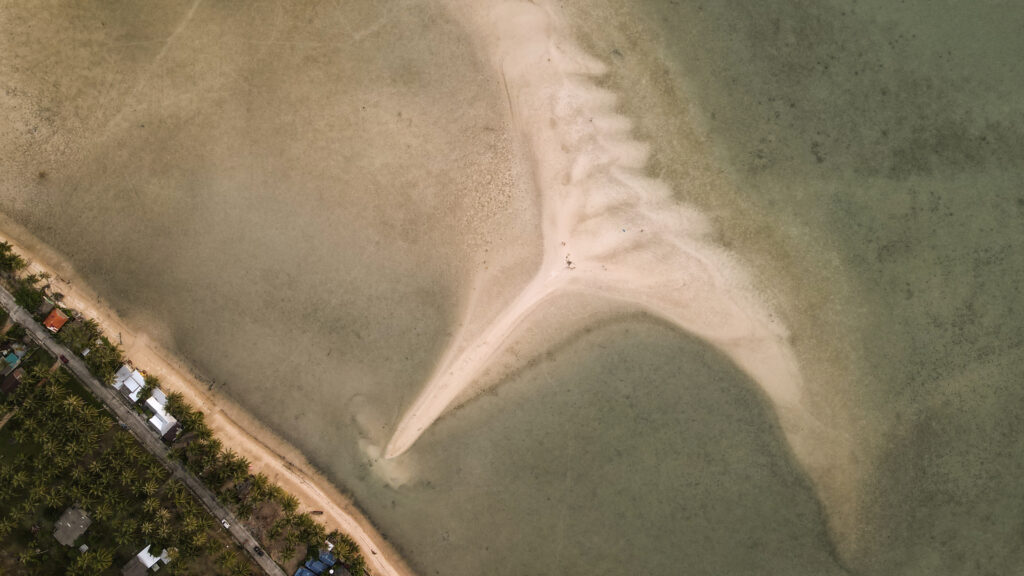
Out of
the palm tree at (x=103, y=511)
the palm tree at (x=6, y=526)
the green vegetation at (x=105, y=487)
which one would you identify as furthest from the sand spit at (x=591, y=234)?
the palm tree at (x=6, y=526)

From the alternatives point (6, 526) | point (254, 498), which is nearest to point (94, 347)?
point (6, 526)

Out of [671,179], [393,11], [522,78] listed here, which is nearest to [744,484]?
[671,179]

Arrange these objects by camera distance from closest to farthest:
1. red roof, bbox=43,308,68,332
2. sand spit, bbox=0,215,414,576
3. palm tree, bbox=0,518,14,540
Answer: palm tree, bbox=0,518,14,540 < red roof, bbox=43,308,68,332 < sand spit, bbox=0,215,414,576

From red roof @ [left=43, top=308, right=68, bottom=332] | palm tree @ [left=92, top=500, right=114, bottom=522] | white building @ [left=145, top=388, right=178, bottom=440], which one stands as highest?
red roof @ [left=43, top=308, right=68, bottom=332]

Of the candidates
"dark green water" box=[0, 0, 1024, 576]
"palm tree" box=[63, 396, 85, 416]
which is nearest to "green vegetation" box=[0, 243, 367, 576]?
"palm tree" box=[63, 396, 85, 416]

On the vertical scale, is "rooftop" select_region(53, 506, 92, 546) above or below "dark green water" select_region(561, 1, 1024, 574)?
above

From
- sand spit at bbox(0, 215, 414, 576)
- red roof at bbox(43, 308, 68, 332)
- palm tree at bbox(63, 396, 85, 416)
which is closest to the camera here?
palm tree at bbox(63, 396, 85, 416)

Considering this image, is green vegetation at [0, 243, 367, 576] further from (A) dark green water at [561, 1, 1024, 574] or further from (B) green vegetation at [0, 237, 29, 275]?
(A) dark green water at [561, 1, 1024, 574]

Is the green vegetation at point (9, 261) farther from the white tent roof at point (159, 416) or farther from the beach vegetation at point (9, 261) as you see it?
the white tent roof at point (159, 416)
